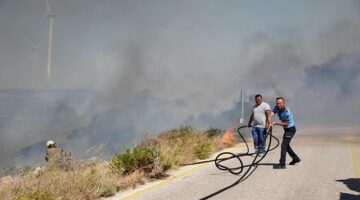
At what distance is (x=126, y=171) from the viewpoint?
12.1 metres

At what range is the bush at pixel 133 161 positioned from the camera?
1207 cm

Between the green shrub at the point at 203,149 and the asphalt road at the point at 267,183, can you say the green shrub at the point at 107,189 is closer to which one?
the asphalt road at the point at 267,183

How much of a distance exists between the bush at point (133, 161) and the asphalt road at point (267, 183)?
72 centimetres

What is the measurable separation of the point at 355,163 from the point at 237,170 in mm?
3568

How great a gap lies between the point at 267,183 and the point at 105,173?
12.4 feet

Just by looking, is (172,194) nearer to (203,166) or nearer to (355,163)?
(203,166)

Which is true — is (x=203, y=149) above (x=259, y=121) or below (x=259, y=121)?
below

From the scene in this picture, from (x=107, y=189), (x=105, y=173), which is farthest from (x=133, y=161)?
(x=107, y=189)

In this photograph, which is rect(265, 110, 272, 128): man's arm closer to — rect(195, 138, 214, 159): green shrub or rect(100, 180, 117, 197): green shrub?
rect(195, 138, 214, 159): green shrub

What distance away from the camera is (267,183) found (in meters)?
→ 10.5

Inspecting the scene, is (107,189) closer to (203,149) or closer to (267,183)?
→ (267,183)

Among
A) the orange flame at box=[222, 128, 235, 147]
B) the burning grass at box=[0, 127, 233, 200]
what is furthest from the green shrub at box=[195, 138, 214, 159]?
the orange flame at box=[222, 128, 235, 147]

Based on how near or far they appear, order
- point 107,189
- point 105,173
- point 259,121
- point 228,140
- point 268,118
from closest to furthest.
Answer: point 107,189 < point 105,173 < point 268,118 < point 259,121 < point 228,140

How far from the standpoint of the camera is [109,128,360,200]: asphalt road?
9.27m
